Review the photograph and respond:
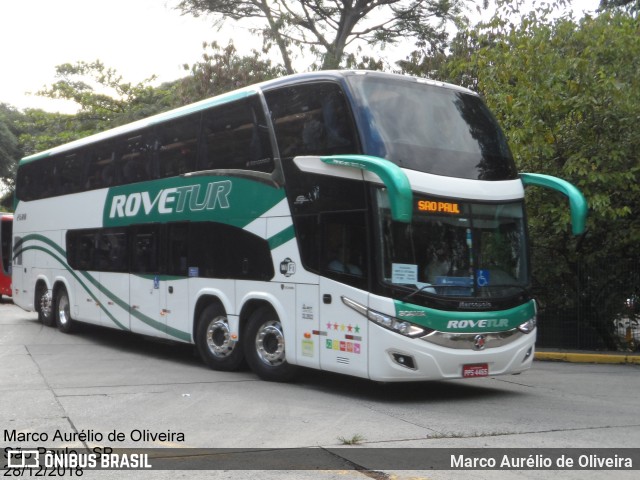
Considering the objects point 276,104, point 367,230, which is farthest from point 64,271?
point 367,230

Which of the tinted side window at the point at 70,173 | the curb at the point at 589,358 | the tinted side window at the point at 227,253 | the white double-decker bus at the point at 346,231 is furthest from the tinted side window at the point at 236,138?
the curb at the point at 589,358

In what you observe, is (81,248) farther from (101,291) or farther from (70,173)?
(70,173)

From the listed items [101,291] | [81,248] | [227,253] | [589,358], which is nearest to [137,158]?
[101,291]

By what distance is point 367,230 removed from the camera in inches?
399

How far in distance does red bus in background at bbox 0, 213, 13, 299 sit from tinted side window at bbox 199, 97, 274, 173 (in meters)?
20.8

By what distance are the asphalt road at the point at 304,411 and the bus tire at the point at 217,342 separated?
10.5 inches

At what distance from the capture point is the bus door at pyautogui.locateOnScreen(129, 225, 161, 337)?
14.8 m

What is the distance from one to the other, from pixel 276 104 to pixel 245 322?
3.27 meters

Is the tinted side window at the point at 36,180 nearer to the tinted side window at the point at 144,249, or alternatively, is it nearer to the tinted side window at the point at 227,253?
the tinted side window at the point at 144,249

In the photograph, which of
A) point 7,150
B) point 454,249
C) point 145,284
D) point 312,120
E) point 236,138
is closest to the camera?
point 454,249

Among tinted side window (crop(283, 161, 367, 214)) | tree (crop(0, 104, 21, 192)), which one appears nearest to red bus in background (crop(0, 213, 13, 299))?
tree (crop(0, 104, 21, 192))

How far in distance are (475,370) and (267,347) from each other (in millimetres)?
3164

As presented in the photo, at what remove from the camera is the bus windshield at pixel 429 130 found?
10.3 m

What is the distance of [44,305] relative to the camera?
20.2m
